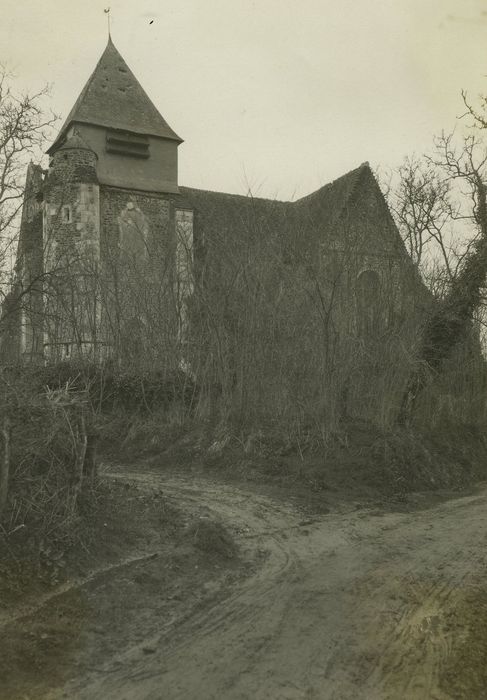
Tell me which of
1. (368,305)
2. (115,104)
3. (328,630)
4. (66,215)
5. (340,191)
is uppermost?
(115,104)

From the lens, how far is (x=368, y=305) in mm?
14367

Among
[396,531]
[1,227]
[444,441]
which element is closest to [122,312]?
[1,227]

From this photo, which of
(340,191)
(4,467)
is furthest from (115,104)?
(4,467)

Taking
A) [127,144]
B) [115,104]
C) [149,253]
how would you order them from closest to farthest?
1. [149,253]
2. [127,144]
3. [115,104]

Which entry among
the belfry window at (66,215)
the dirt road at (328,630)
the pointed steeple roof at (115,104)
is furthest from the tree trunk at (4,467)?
the pointed steeple roof at (115,104)

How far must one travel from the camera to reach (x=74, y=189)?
28.5 m

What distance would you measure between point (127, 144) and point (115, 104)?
95.9 inches

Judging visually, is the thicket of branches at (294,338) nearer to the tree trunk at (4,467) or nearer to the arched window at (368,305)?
the arched window at (368,305)

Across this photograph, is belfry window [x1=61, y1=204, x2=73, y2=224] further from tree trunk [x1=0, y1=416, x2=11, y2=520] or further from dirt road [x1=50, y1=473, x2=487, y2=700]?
tree trunk [x1=0, y1=416, x2=11, y2=520]

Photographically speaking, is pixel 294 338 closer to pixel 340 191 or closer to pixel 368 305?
pixel 368 305

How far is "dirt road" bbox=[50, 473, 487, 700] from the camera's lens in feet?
13.9

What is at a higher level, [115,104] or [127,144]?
[115,104]

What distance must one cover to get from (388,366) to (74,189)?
1951 cm

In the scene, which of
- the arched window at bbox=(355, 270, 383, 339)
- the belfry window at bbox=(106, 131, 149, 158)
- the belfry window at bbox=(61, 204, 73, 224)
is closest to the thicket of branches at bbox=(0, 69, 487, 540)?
the arched window at bbox=(355, 270, 383, 339)
